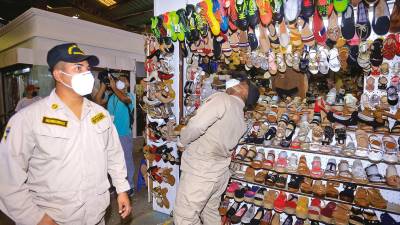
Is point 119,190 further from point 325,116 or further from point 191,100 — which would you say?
point 325,116

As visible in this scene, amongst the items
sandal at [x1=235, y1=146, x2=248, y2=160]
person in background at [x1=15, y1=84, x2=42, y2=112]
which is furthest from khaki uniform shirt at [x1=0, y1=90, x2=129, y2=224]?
person in background at [x1=15, y1=84, x2=42, y2=112]

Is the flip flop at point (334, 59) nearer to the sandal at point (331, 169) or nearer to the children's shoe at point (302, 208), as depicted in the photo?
the sandal at point (331, 169)

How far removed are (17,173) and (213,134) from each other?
169cm

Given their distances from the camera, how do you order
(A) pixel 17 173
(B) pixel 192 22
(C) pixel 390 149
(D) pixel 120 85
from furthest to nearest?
(D) pixel 120 85
(B) pixel 192 22
(C) pixel 390 149
(A) pixel 17 173

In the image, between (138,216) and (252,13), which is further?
(138,216)

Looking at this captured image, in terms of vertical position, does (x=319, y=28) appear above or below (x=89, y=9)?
below

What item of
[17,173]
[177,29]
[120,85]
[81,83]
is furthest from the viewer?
[120,85]

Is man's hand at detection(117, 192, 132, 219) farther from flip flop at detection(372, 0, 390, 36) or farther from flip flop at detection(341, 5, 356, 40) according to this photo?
flip flop at detection(372, 0, 390, 36)

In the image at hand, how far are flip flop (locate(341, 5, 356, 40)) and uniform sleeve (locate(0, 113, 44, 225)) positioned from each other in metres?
3.01

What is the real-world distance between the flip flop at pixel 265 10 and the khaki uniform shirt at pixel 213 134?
3.41ft

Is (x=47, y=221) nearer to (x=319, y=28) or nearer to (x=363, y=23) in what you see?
(x=319, y=28)

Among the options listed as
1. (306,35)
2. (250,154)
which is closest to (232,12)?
(306,35)

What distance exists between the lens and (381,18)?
2480 mm

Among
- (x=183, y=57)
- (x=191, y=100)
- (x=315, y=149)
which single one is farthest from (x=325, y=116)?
(x=183, y=57)
